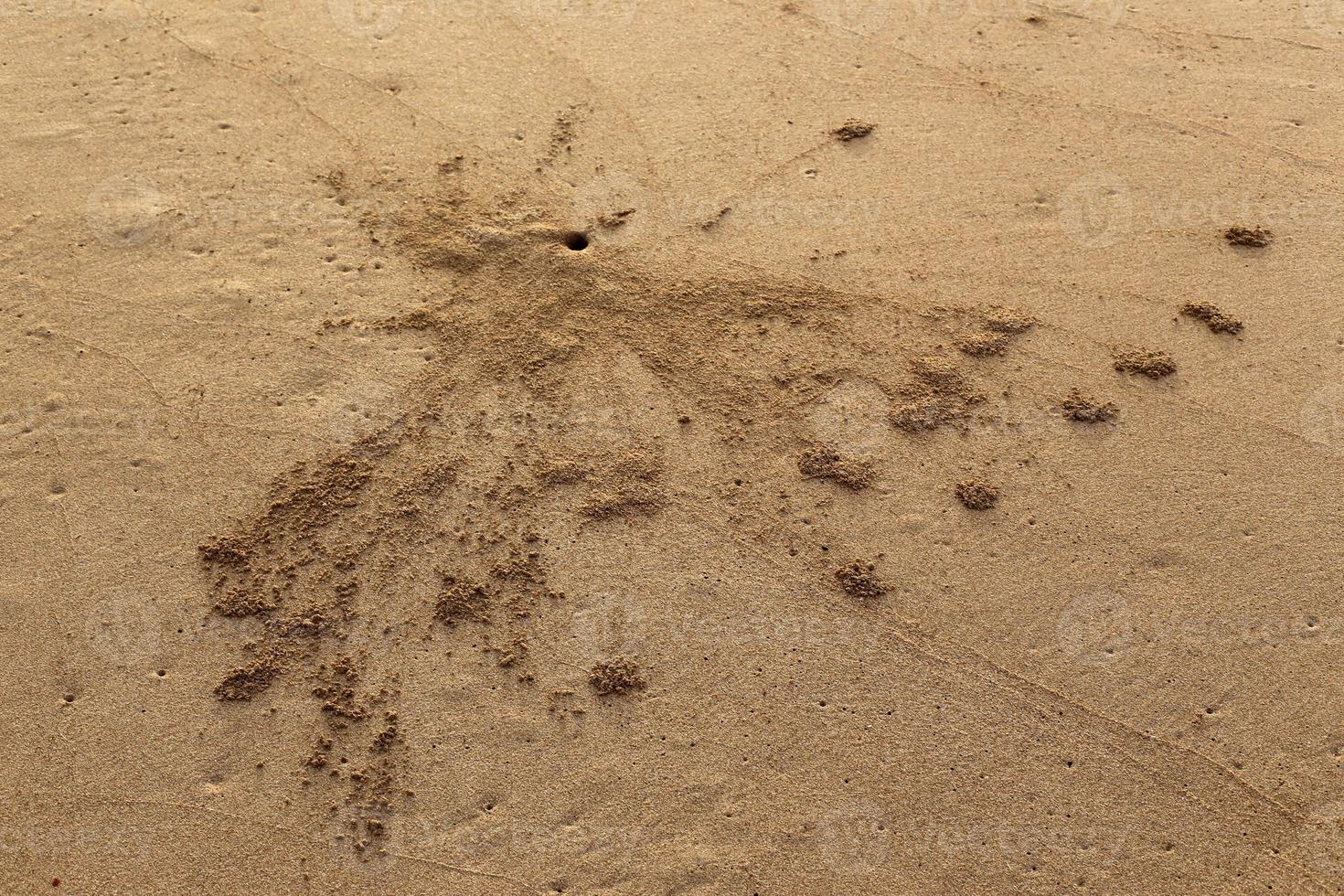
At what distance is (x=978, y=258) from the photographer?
3.62m

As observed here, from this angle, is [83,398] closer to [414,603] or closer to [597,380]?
[414,603]

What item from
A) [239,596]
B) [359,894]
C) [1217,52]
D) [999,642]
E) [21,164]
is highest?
[1217,52]

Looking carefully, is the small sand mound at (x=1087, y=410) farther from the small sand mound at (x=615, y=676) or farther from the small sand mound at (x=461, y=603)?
the small sand mound at (x=461, y=603)

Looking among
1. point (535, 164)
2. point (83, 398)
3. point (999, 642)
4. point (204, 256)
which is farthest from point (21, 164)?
point (999, 642)

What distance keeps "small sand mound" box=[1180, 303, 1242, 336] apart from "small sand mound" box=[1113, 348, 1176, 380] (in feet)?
0.66

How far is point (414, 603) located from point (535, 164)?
1.66 meters

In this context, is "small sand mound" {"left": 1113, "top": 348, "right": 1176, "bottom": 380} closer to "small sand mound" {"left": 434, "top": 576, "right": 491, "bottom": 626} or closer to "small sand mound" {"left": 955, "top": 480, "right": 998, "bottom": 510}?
"small sand mound" {"left": 955, "top": 480, "right": 998, "bottom": 510}

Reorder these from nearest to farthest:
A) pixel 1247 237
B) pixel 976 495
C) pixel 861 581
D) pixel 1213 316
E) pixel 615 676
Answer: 1. pixel 615 676
2. pixel 861 581
3. pixel 976 495
4. pixel 1213 316
5. pixel 1247 237

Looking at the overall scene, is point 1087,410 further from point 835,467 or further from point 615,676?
point 615,676

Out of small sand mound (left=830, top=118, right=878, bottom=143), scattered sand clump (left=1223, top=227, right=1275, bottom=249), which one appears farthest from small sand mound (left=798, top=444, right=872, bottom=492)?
scattered sand clump (left=1223, top=227, right=1275, bottom=249)

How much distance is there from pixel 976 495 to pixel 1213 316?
1.08m

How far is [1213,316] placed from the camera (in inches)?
137

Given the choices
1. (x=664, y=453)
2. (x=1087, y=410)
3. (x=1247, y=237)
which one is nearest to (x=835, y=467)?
(x=664, y=453)

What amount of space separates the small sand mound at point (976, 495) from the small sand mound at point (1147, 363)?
0.64m
